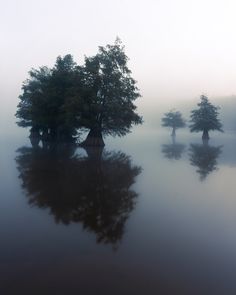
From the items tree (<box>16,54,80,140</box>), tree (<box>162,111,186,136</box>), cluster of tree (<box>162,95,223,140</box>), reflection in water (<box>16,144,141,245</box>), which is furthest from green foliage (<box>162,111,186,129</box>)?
reflection in water (<box>16,144,141,245</box>)

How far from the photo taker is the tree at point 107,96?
40094 millimetres

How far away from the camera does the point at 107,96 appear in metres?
41.1

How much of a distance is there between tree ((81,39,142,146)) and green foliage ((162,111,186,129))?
70.6 meters

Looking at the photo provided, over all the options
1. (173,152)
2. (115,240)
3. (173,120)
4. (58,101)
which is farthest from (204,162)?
(173,120)

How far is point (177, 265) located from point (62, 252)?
7.22 feet

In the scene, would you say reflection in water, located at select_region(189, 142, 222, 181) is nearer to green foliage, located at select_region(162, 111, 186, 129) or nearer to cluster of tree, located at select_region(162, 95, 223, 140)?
cluster of tree, located at select_region(162, 95, 223, 140)

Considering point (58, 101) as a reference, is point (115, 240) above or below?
below

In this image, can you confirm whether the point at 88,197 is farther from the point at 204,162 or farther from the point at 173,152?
the point at 173,152

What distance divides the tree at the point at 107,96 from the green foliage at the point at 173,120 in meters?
70.6

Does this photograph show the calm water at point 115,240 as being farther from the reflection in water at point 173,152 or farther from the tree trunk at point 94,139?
the tree trunk at point 94,139

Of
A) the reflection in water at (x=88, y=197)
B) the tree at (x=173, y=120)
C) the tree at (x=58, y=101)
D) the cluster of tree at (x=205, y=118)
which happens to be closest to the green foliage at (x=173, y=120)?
the tree at (x=173, y=120)

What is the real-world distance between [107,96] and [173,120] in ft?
241

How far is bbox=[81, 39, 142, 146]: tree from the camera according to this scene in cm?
4009

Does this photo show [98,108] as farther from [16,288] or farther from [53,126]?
[16,288]
